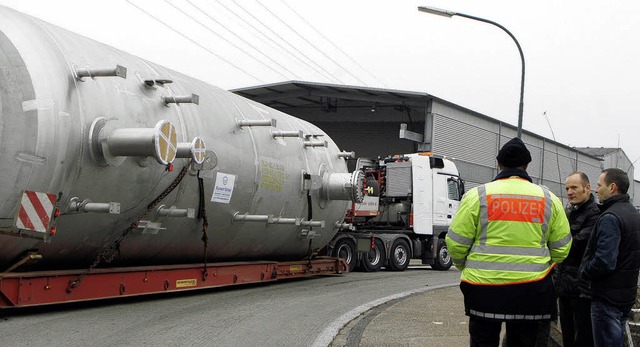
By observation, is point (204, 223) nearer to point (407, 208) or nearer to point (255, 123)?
point (255, 123)

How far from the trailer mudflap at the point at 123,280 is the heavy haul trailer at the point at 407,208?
6.13 m

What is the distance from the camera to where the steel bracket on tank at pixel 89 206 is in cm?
849

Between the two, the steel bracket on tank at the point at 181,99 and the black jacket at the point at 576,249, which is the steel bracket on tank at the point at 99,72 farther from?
the black jacket at the point at 576,249

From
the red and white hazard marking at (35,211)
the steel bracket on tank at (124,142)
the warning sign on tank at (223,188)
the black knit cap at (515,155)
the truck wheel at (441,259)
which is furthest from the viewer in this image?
the truck wheel at (441,259)

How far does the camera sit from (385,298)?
40.3 feet

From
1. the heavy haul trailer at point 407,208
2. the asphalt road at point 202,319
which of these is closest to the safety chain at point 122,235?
the asphalt road at point 202,319

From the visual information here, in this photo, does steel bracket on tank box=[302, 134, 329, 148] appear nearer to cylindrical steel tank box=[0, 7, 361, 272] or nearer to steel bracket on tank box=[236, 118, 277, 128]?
cylindrical steel tank box=[0, 7, 361, 272]

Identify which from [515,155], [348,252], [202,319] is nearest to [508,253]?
[515,155]

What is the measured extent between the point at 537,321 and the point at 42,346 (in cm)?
479

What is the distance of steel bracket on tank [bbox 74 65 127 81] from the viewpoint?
8570mm

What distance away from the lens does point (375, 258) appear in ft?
63.4

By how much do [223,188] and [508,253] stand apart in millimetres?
7212

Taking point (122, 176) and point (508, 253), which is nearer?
point (508, 253)

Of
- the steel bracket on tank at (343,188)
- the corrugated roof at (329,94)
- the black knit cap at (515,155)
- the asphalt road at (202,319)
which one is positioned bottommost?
the asphalt road at (202,319)
